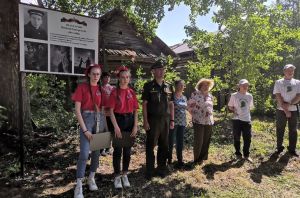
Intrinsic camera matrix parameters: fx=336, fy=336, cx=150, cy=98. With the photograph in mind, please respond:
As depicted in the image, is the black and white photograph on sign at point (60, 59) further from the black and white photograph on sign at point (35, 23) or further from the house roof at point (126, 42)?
the house roof at point (126, 42)

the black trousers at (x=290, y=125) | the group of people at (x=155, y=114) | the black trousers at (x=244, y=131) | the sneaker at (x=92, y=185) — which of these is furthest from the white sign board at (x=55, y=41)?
the black trousers at (x=290, y=125)

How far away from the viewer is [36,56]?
5492mm

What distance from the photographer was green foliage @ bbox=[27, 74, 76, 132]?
30.7ft

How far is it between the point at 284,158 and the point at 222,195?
2.81 m

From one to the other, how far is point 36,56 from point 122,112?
174 cm

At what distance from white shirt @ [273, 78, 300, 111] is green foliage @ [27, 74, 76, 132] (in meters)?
5.52

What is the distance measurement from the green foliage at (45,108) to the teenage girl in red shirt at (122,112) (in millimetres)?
4038

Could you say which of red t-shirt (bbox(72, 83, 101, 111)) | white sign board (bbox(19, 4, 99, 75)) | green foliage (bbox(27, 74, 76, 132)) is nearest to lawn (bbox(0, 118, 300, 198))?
green foliage (bbox(27, 74, 76, 132))

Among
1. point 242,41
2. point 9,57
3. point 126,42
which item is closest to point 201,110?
point 9,57

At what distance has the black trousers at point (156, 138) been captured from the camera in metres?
5.54

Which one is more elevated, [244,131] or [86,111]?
[86,111]

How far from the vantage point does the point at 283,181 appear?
6.25 meters

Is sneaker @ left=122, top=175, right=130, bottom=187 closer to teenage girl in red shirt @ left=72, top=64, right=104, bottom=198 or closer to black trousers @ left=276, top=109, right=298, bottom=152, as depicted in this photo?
teenage girl in red shirt @ left=72, top=64, right=104, bottom=198

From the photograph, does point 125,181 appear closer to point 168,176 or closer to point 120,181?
point 120,181
